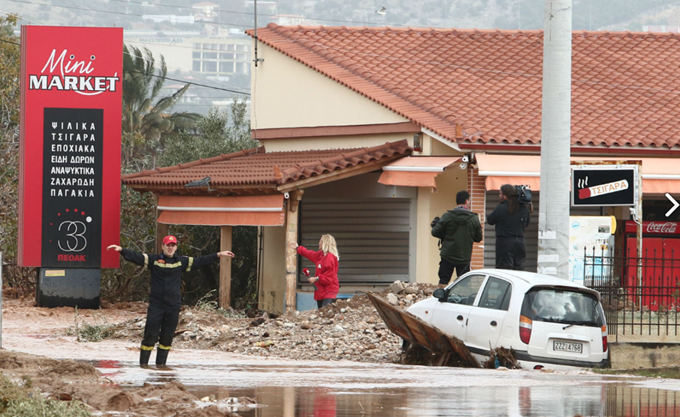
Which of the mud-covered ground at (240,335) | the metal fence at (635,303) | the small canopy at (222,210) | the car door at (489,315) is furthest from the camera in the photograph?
the small canopy at (222,210)

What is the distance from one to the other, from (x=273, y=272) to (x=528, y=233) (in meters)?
5.44

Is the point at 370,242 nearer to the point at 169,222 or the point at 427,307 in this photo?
the point at 169,222

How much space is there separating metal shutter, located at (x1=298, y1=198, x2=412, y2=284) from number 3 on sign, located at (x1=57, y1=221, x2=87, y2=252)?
4415 millimetres

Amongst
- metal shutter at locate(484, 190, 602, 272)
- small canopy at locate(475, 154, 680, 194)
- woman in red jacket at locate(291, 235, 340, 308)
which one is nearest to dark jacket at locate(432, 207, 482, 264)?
woman in red jacket at locate(291, 235, 340, 308)

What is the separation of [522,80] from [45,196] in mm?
10107

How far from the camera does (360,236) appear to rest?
777 inches

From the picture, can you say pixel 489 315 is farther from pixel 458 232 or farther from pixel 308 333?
pixel 308 333

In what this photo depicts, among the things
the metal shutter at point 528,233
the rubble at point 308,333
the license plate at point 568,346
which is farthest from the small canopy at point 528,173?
the license plate at point 568,346

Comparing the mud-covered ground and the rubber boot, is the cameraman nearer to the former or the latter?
the mud-covered ground

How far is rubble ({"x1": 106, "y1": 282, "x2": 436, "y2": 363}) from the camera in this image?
13453 millimetres

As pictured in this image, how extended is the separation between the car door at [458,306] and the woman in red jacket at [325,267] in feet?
11.8

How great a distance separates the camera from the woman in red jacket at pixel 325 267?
15.1 m

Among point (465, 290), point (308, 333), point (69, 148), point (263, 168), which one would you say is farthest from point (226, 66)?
point (465, 290)

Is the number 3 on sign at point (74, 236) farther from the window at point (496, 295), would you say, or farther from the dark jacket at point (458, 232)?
the window at point (496, 295)
